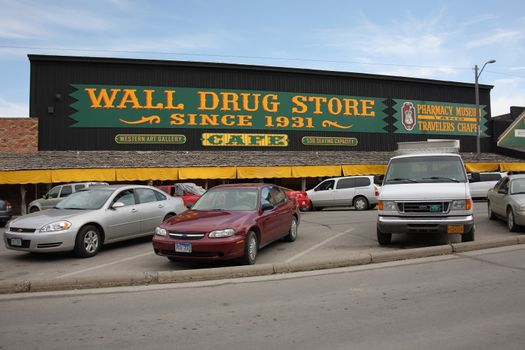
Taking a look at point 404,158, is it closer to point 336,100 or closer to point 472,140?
point 336,100

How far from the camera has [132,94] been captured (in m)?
26.0

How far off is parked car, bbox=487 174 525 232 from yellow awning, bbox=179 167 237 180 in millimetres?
13800

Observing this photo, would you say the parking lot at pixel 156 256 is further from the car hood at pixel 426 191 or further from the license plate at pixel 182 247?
the car hood at pixel 426 191

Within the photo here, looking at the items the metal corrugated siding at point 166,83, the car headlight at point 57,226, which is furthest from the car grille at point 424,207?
the metal corrugated siding at point 166,83

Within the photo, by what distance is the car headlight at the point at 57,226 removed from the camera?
8.23 m

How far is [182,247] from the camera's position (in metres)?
7.20

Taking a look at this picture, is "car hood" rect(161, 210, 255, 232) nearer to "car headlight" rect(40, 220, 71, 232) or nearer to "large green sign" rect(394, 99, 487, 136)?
"car headlight" rect(40, 220, 71, 232)

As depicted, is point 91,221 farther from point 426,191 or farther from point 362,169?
point 362,169

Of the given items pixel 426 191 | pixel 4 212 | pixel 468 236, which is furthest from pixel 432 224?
pixel 4 212

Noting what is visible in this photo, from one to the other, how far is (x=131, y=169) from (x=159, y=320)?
18.2 metres

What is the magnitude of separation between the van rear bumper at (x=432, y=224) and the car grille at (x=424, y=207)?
5.5 inches

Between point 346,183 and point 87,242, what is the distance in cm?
1411

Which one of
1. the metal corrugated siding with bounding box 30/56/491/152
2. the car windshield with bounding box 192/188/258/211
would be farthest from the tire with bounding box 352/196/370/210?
the car windshield with bounding box 192/188/258/211

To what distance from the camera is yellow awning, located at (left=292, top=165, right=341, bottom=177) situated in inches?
981
